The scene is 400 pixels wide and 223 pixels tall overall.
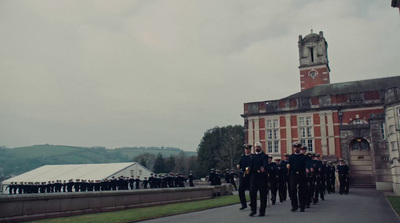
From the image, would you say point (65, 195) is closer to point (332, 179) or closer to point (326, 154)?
point (332, 179)

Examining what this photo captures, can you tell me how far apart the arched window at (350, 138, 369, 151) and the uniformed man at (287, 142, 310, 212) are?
81.2 ft

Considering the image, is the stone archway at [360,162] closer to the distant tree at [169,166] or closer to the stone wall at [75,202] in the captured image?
the stone wall at [75,202]

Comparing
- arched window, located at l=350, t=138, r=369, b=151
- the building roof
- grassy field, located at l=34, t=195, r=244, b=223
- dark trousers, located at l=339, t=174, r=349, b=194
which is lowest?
grassy field, located at l=34, t=195, r=244, b=223

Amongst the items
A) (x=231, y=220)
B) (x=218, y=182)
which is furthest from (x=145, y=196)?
(x=218, y=182)

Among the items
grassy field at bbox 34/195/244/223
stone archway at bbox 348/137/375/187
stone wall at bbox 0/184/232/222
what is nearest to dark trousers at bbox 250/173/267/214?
grassy field at bbox 34/195/244/223

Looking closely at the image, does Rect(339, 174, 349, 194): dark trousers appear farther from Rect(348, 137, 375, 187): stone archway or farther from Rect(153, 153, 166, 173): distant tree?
Rect(153, 153, 166, 173): distant tree

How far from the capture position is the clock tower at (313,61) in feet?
174

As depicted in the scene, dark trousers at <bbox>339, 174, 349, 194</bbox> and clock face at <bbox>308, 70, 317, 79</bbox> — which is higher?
clock face at <bbox>308, 70, 317, 79</bbox>

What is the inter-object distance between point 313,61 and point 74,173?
41599mm

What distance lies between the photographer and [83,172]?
48406mm

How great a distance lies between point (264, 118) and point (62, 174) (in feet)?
101

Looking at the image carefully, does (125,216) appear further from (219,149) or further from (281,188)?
(219,149)

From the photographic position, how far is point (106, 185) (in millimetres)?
29734

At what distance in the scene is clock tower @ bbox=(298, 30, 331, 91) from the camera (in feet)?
174
